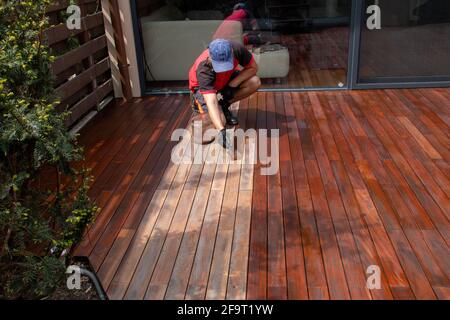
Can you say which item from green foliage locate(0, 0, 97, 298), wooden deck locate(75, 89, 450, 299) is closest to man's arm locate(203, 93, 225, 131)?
wooden deck locate(75, 89, 450, 299)

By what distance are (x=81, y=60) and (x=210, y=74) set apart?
1307 mm

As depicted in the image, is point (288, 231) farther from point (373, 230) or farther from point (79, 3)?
point (79, 3)

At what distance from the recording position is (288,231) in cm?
254

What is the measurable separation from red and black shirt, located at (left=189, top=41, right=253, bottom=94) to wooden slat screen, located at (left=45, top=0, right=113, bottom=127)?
1.00 m

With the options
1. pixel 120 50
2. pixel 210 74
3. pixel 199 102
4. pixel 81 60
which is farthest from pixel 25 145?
pixel 120 50

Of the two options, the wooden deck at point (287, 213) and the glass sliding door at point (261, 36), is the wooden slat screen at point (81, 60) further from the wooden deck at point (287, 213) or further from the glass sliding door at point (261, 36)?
the glass sliding door at point (261, 36)

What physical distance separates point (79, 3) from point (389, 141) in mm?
2863

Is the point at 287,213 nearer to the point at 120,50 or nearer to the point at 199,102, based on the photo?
the point at 199,102

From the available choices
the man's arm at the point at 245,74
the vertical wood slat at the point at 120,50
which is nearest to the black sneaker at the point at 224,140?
the man's arm at the point at 245,74

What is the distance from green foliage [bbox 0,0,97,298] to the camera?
148 centimetres

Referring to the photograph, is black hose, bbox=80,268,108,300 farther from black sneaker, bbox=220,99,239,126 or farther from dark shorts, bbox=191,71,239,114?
black sneaker, bbox=220,99,239,126

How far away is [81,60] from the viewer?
4172mm

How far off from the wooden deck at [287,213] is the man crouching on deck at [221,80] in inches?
11.4

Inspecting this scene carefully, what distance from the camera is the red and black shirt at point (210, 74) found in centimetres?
361
